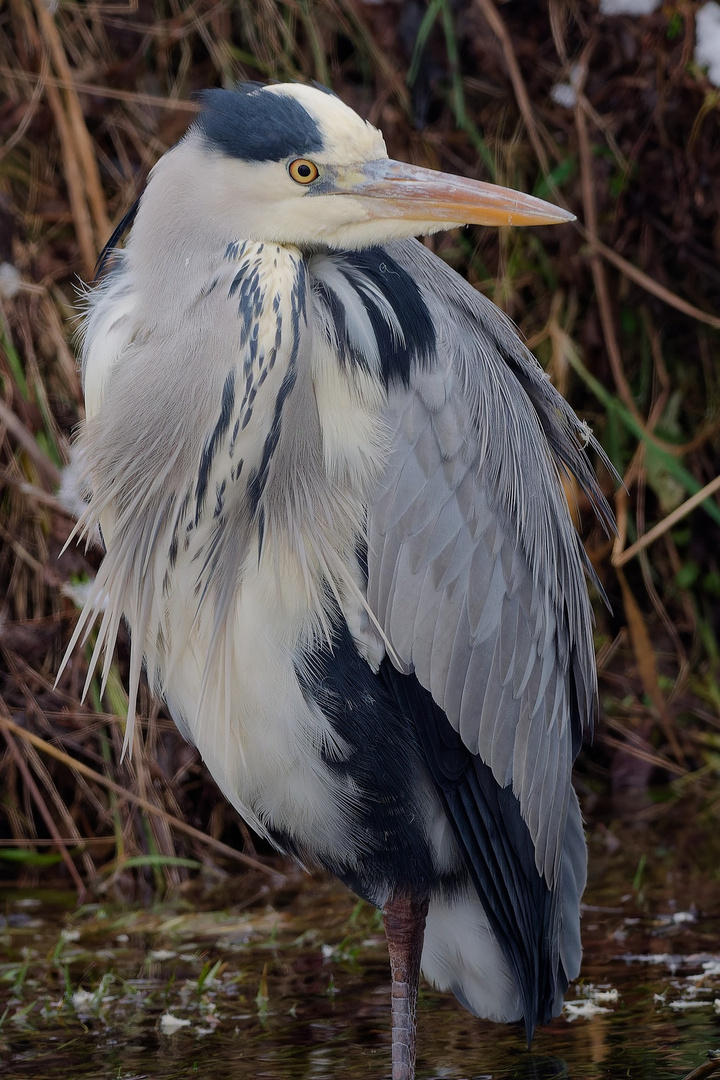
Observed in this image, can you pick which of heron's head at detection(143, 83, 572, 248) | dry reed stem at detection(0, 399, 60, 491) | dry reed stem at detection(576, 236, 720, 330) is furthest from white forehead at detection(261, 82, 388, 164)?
dry reed stem at detection(576, 236, 720, 330)

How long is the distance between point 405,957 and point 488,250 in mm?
2685

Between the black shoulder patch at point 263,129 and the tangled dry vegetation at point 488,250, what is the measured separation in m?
1.80

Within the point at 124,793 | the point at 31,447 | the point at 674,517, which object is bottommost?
the point at 124,793

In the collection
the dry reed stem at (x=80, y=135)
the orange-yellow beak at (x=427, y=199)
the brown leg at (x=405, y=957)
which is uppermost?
the dry reed stem at (x=80, y=135)

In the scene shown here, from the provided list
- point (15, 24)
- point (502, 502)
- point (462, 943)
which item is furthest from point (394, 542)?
point (15, 24)

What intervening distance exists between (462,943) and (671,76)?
9.21ft

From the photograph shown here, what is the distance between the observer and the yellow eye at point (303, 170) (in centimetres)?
207

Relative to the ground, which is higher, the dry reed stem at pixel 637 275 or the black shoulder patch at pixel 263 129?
the dry reed stem at pixel 637 275

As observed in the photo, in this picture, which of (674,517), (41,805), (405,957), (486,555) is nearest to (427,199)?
(486,555)

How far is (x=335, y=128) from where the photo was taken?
2.07m

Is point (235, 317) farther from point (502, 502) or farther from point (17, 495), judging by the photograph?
point (17, 495)

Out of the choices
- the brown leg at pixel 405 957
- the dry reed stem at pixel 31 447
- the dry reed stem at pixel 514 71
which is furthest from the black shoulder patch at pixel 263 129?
the dry reed stem at pixel 514 71

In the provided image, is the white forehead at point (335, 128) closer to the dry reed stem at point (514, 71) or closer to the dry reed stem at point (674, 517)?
the dry reed stem at point (674, 517)

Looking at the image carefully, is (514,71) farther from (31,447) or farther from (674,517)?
(31,447)
